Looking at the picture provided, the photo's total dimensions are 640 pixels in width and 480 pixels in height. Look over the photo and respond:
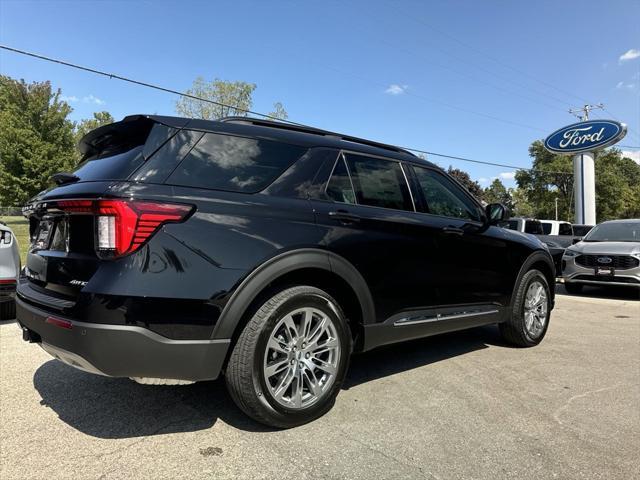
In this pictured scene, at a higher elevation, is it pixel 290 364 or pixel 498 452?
pixel 290 364

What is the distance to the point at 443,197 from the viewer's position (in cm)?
422

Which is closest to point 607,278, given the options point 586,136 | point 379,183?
point 379,183

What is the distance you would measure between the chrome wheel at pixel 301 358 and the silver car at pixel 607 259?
8090mm

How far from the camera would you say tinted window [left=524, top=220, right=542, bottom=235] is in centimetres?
1500

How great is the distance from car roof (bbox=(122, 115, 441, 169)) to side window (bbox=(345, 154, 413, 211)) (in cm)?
9

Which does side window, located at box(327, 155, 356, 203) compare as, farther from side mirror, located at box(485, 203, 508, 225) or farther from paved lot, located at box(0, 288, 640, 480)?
side mirror, located at box(485, 203, 508, 225)

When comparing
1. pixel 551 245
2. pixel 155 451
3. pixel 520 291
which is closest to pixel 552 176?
pixel 551 245

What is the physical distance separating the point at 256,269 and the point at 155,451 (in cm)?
114

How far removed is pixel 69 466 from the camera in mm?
2396

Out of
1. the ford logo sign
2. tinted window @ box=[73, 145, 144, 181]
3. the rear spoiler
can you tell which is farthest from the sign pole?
tinted window @ box=[73, 145, 144, 181]

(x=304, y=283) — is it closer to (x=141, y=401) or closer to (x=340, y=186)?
(x=340, y=186)

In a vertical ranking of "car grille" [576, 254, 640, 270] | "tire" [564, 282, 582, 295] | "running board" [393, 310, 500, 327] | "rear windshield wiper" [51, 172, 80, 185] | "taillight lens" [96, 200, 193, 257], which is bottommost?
"tire" [564, 282, 582, 295]

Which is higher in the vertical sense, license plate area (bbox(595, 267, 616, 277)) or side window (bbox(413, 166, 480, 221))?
side window (bbox(413, 166, 480, 221))

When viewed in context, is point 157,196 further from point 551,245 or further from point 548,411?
point 551,245
